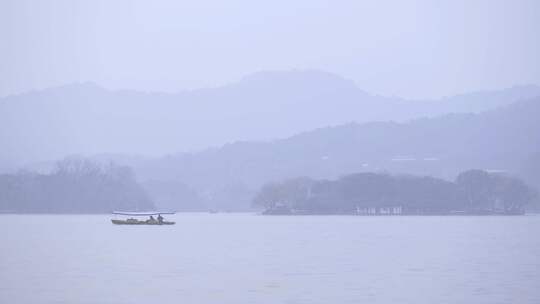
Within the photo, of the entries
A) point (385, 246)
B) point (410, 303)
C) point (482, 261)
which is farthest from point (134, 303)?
point (385, 246)

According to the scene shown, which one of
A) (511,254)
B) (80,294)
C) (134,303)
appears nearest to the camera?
(134,303)

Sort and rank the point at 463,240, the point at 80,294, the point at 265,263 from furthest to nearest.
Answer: the point at 463,240 → the point at 265,263 → the point at 80,294

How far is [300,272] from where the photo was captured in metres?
54.4

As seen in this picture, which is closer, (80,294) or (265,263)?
(80,294)

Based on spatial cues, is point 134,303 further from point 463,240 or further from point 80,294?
point 463,240

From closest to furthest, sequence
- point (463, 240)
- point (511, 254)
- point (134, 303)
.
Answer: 1. point (134, 303)
2. point (511, 254)
3. point (463, 240)

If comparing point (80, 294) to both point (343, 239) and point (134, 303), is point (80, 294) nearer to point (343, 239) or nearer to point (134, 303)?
point (134, 303)

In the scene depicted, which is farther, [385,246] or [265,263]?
[385,246]

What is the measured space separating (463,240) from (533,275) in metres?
36.2

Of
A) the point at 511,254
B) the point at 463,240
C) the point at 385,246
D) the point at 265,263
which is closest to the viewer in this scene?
the point at 265,263

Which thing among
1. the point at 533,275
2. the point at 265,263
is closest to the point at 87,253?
the point at 265,263

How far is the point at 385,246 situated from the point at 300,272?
82.8 ft

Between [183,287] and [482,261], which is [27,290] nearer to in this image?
[183,287]

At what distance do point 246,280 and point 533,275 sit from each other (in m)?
14.4
